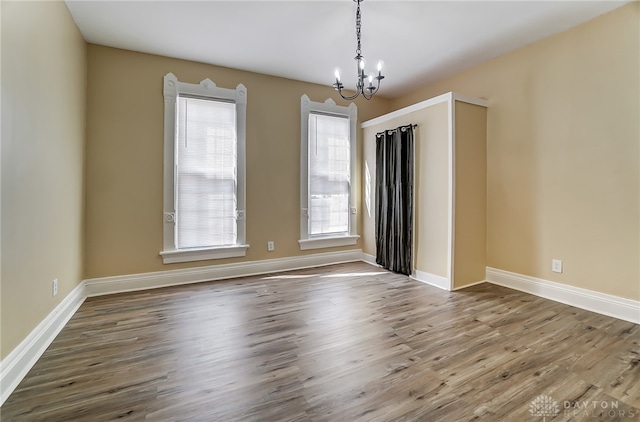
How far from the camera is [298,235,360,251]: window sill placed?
4348 mm

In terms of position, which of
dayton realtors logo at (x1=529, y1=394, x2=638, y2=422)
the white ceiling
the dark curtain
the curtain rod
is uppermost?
the white ceiling

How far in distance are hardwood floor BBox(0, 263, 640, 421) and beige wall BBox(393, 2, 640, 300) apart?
1.78ft

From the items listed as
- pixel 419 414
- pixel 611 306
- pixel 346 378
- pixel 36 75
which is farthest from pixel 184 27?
pixel 611 306

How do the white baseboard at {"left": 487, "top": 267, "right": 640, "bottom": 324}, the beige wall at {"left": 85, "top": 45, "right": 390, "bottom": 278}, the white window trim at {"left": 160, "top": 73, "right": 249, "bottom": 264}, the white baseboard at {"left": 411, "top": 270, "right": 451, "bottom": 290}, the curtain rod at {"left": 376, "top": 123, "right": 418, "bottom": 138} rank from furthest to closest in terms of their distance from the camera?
the curtain rod at {"left": 376, "top": 123, "right": 418, "bottom": 138} < the white window trim at {"left": 160, "top": 73, "right": 249, "bottom": 264} < the white baseboard at {"left": 411, "top": 270, "right": 451, "bottom": 290} < the beige wall at {"left": 85, "top": 45, "right": 390, "bottom": 278} < the white baseboard at {"left": 487, "top": 267, "right": 640, "bottom": 324}

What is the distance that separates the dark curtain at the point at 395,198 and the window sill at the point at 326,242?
496 millimetres

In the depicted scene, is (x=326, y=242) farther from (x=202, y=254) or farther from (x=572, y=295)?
(x=572, y=295)

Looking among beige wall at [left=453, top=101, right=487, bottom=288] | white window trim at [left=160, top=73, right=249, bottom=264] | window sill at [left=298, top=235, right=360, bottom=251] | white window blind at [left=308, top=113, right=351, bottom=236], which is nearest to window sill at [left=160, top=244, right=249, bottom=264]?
white window trim at [left=160, top=73, right=249, bottom=264]

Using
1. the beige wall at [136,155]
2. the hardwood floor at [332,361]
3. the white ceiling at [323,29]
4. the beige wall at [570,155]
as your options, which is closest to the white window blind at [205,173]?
the beige wall at [136,155]

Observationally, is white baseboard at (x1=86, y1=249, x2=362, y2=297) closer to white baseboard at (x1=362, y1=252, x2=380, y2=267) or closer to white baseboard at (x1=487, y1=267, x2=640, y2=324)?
white baseboard at (x1=362, y1=252, x2=380, y2=267)

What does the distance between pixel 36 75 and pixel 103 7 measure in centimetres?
107

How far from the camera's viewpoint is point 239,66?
380 centimetres

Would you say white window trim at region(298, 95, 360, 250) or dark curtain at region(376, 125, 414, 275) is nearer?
dark curtain at region(376, 125, 414, 275)

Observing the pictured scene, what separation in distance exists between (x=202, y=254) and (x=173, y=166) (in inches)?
45.6

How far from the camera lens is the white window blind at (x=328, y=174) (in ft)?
14.5
